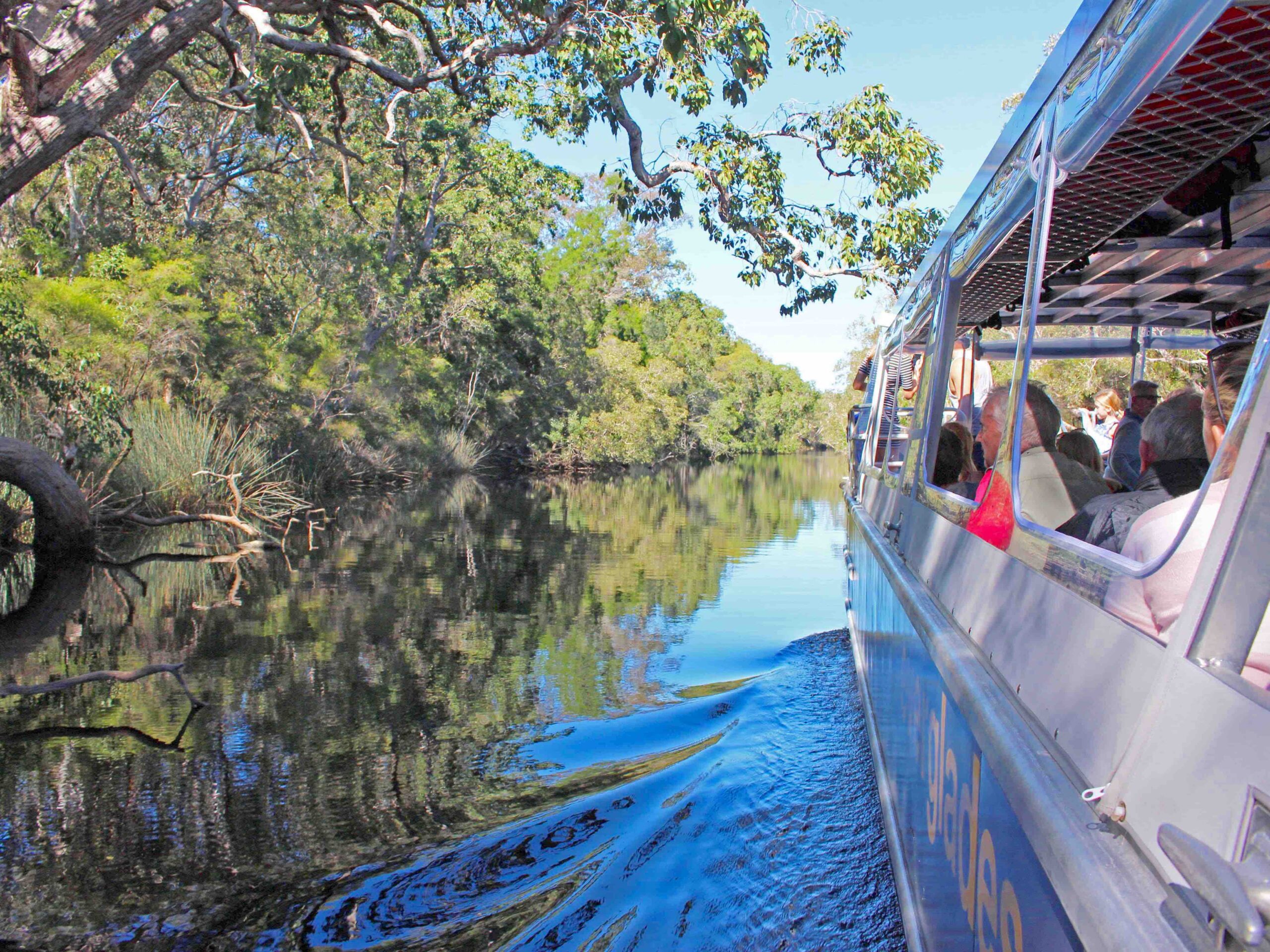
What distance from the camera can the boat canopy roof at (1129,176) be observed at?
2000 millimetres

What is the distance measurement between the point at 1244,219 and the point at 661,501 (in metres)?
23.0

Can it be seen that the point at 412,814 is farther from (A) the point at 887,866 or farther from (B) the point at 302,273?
(B) the point at 302,273

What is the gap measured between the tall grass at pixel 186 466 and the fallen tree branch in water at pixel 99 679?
8350 mm

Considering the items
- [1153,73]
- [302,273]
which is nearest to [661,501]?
[302,273]

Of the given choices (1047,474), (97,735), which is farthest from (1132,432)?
(97,735)

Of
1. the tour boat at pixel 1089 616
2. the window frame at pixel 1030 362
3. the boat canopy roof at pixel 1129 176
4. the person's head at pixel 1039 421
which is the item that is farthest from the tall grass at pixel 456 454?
the window frame at pixel 1030 362

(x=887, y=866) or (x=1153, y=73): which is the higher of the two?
(x=1153, y=73)

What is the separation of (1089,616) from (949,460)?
10.7 feet

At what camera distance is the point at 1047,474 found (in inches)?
122

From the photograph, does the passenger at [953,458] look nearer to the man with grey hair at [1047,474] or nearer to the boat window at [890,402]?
the boat window at [890,402]

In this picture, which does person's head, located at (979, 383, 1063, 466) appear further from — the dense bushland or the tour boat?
the dense bushland

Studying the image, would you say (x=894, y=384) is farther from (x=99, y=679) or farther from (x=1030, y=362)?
(x=99, y=679)

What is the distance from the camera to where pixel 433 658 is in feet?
25.6

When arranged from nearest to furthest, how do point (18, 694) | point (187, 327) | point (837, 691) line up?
point (18, 694)
point (837, 691)
point (187, 327)
